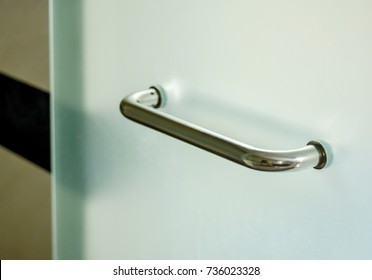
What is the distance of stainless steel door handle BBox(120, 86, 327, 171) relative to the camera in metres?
0.41

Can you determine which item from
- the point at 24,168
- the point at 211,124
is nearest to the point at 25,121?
the point at 24,168

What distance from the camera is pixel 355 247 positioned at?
0.42 metres

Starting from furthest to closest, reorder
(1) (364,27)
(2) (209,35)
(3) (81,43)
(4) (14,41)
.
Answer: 1. (4) (14,41)
2. (3) (81,43)
3. (2) (209,35)
4. (1) (364,27)

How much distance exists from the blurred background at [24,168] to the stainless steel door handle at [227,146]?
241 mm

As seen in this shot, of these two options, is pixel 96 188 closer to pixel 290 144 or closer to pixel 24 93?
pixel 24 93

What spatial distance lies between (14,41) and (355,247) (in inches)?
20.5

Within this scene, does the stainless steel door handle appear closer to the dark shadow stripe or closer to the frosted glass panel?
the frosted glass panel

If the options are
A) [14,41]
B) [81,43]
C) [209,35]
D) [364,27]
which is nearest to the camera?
[364,27]

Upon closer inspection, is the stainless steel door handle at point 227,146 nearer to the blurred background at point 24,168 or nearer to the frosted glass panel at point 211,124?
the frosted glass panel at point 211,124

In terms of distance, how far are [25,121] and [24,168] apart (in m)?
0.07

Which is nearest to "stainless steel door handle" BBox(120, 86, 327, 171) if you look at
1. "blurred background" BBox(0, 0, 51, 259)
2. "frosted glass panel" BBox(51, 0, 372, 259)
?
"frosted glass panel" BBox(51, 0, 372, 259)

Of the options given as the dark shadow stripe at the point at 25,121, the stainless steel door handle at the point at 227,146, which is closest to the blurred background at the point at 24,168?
the dark shadow stripe at the point at 25,121

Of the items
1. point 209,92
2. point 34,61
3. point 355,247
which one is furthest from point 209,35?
point 34,61

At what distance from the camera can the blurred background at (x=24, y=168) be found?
73 cm
